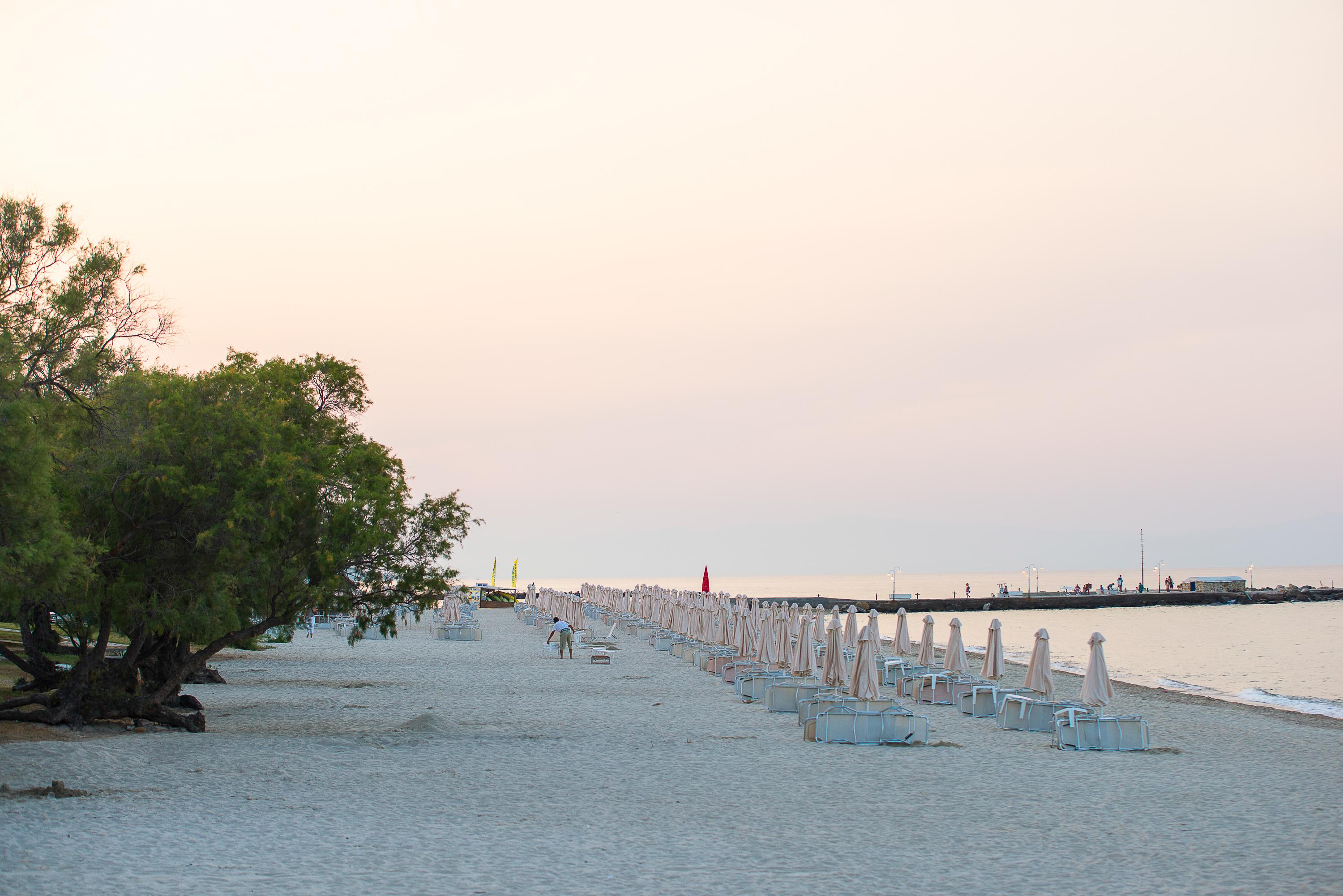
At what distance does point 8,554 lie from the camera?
918 centimetres

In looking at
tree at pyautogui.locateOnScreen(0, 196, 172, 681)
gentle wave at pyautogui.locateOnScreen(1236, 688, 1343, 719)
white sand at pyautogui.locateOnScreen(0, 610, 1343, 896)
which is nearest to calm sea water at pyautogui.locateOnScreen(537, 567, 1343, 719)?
gentle wave at pyautogui.locateOnScreen(1236, 688, 1343, 719)

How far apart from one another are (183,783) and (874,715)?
7.39 metres

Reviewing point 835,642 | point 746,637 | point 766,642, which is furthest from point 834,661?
point 746,637

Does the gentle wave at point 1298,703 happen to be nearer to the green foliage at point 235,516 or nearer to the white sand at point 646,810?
the white sand at point 646,810

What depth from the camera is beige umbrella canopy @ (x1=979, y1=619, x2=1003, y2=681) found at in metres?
16.5

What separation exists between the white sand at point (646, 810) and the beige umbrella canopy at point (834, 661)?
2.60ft

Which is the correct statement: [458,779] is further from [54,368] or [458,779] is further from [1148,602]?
[1148,602]

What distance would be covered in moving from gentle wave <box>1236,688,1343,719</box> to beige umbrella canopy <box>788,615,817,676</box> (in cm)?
1113

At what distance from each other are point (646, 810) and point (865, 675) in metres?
6.30

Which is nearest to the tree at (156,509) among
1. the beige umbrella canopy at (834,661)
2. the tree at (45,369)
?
the tree at (45,369)

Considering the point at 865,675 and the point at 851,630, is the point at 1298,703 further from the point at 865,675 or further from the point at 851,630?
the point at 865,675

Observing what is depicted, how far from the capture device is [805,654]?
18.0 metres

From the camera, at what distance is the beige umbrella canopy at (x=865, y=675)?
15062 millimetres

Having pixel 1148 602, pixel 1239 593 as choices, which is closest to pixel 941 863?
pixel 1148 602
